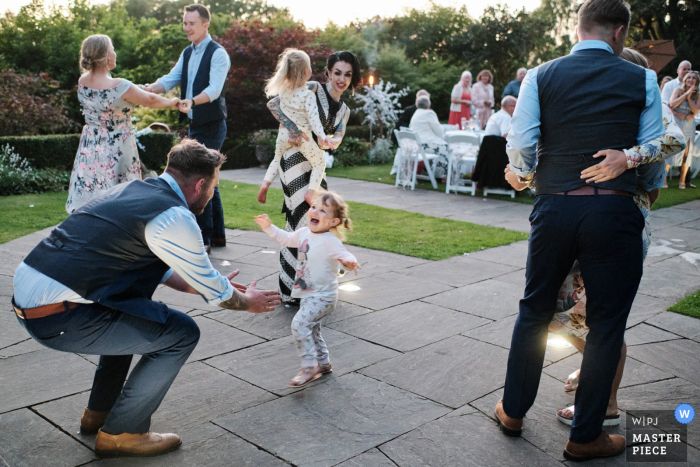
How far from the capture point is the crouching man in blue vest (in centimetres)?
221

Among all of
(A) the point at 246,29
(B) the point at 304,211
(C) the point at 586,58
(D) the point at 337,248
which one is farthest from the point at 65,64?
(C) the point at 586,58

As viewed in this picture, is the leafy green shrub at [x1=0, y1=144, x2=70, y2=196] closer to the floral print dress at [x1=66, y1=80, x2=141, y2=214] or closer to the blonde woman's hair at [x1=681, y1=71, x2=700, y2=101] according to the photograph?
the floral print dress at [x1=66, y1=80, x2=141, y2=214]

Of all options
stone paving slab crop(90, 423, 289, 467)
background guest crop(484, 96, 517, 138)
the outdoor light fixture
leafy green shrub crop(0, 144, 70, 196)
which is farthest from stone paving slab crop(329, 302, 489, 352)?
leafy green shrub crop(0, 144, 70, 196)

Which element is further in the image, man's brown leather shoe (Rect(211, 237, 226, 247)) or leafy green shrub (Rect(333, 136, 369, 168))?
leafy green shrub (Rect(333, 136, 369, 168))

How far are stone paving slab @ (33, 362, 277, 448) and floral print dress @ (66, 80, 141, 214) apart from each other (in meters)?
2.20

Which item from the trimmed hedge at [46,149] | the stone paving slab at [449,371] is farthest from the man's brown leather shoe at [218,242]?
the trimmed hedge at [46,149]

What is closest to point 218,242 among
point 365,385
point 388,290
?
point 388,290

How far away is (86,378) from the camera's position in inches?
123

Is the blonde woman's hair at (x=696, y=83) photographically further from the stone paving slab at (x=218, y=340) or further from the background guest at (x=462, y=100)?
the stone paving slab at (x=218, y=340)

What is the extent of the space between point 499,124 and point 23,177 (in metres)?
7.50

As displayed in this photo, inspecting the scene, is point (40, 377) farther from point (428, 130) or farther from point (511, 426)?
point (428, 130)

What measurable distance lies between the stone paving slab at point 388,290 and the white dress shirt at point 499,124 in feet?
16.3

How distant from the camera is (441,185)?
1067cm

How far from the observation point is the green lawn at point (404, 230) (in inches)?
241
